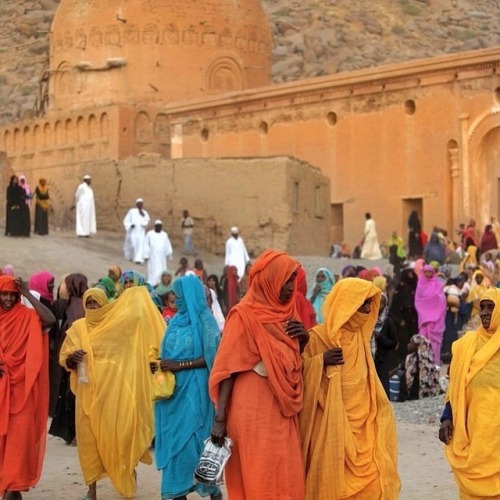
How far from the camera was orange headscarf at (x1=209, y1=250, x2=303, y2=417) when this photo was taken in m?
7.12

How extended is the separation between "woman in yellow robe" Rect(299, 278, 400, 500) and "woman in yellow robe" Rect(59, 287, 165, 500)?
95.3 inches

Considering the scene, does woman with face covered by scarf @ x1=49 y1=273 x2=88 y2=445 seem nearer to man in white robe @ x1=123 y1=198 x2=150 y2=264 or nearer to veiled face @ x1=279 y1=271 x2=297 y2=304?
veiled face @ x1=279 y1=271 x2=297 y2=304

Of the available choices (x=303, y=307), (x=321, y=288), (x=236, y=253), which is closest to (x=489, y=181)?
(x=236, y=253)

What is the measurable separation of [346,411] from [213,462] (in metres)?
0.77

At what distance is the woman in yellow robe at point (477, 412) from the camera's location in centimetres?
738

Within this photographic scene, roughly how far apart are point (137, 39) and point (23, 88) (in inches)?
573

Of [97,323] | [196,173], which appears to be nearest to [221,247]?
[196,173]

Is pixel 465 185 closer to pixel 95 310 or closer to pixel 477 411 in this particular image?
pixel 95 310

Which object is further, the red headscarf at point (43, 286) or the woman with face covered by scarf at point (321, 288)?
the woman with face covered by scarf at point (321, 288)

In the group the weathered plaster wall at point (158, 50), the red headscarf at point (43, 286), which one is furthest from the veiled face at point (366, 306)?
the weathered plaster wall at point (158, 50)

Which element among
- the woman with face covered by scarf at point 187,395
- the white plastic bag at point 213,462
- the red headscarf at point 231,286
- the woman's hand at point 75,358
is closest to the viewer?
the white plastic bag at point 213,462

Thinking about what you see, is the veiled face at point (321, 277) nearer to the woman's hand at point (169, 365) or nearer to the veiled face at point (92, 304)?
the veiled face at point (92, 304)

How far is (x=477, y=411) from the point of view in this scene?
295 inches

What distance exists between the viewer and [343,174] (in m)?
32.2
